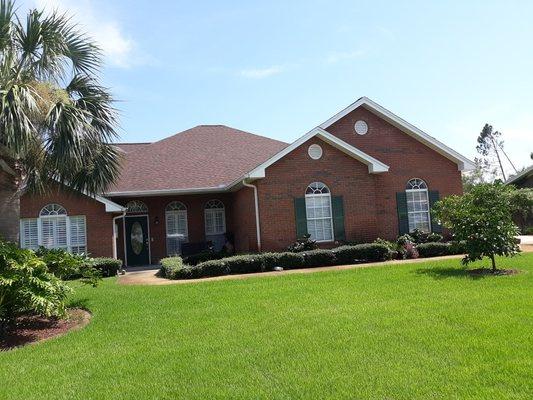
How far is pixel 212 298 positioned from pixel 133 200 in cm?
1160

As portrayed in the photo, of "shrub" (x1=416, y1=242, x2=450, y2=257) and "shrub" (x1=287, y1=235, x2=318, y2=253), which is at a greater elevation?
"shrub" (x1=287, y1=235, x2=318, y2=253)

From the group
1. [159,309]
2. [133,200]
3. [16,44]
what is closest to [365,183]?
[133,200]

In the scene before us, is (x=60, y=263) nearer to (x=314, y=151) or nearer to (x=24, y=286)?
(x=24, y=286)

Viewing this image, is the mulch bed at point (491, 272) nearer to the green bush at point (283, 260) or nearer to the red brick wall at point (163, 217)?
the green bush at point (283, 260)

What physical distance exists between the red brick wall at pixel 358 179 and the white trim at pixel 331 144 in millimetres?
254

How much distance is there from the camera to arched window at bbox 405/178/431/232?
20016mm

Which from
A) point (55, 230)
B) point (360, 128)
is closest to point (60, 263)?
point (55, 230)

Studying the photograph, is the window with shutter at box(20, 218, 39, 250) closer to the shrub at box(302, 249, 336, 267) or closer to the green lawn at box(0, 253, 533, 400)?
the green lawn at box(0, 253, 533, 400)

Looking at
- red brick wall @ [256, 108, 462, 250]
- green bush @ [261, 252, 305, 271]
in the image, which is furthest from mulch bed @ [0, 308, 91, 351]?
red brick wall @ [256, 108, 462, 250]

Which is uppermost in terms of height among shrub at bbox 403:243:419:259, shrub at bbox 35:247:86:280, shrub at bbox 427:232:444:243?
shrub at bbox 35:247:86:280

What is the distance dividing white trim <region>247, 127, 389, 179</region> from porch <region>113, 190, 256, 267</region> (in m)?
3.60

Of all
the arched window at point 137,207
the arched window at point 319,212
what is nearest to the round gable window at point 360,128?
the arched window at point 319,212

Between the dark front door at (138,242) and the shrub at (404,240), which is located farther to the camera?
the dark front door at (138,242)

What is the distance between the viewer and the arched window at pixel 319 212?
18.2 m
